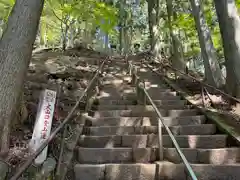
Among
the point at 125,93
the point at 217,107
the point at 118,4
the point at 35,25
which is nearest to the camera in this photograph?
the point at 35,25

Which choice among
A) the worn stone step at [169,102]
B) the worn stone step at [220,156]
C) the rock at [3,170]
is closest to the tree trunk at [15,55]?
the rock at [3,170]

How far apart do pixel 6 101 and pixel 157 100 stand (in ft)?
15.5

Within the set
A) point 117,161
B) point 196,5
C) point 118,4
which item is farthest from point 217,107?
point 118,4

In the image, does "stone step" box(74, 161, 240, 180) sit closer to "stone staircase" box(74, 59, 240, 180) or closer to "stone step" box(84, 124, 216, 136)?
"stone staircase" box(74, 59, 240, 180)

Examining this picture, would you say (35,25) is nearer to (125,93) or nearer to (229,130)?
(229,130)

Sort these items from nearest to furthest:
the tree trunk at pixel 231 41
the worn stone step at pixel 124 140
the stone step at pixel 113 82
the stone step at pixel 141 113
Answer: the worn stone step at pixel 124 140
the stone step at pixel 141 113
the tree trunk at pixel 231 41
the stone step at pixel 113 82

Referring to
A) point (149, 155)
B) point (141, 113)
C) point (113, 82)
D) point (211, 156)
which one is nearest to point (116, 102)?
point (141, 113)

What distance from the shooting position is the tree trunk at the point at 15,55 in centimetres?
414

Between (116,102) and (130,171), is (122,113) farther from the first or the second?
(130,171)

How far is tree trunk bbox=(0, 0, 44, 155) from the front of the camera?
414 centimetres

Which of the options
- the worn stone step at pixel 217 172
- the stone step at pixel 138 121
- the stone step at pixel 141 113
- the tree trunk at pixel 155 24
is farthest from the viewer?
the tree trunk at pixel 155 24

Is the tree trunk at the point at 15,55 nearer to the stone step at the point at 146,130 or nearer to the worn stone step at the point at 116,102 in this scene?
the stone step at the point at 146,130

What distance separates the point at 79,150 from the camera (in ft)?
15.5

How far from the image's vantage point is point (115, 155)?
184 inches
